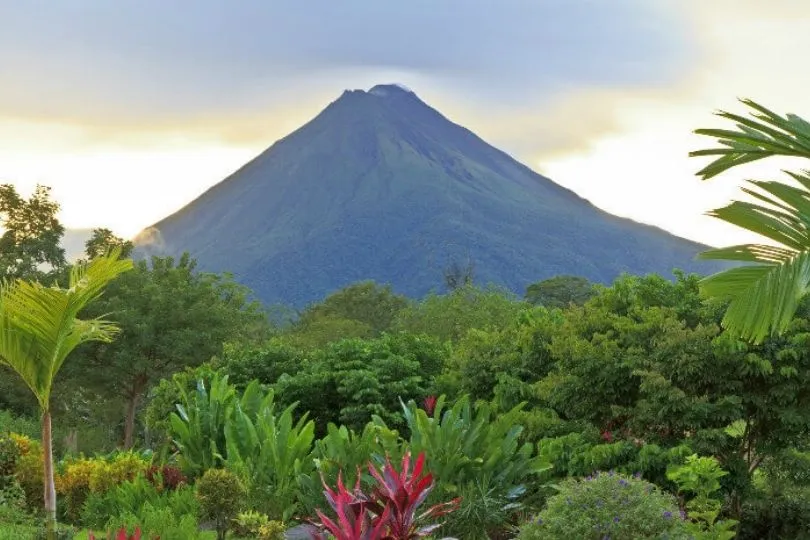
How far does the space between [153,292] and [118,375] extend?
10.0 feet

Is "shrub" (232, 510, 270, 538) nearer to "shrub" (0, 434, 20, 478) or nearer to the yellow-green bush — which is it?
the yellow-green bush

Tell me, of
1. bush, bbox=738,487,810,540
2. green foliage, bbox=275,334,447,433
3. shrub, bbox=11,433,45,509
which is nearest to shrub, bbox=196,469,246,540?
shrub, bbox=11,433,45,509

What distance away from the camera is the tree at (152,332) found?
96.2 feet

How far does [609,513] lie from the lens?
6754 millimetres

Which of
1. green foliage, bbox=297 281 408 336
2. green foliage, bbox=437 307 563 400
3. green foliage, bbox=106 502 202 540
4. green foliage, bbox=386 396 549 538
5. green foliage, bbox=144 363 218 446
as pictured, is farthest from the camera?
green foliage, bbox=297 281 408 336

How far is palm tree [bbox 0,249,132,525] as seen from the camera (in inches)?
297

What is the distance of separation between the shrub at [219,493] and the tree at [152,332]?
21.4 meters

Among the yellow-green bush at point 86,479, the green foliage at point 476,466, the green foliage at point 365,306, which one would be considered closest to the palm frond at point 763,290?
the green foliage at point 476,466

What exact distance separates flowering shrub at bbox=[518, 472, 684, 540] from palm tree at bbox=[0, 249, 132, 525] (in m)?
4.17

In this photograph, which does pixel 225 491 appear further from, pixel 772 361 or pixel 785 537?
pixel 785 537

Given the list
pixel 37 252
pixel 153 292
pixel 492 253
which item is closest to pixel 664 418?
pixel 153 292

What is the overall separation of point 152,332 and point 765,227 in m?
25.8

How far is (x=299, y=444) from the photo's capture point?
10.5m

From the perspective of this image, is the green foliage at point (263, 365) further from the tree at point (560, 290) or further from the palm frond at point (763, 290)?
the tree at point (560, 290)
